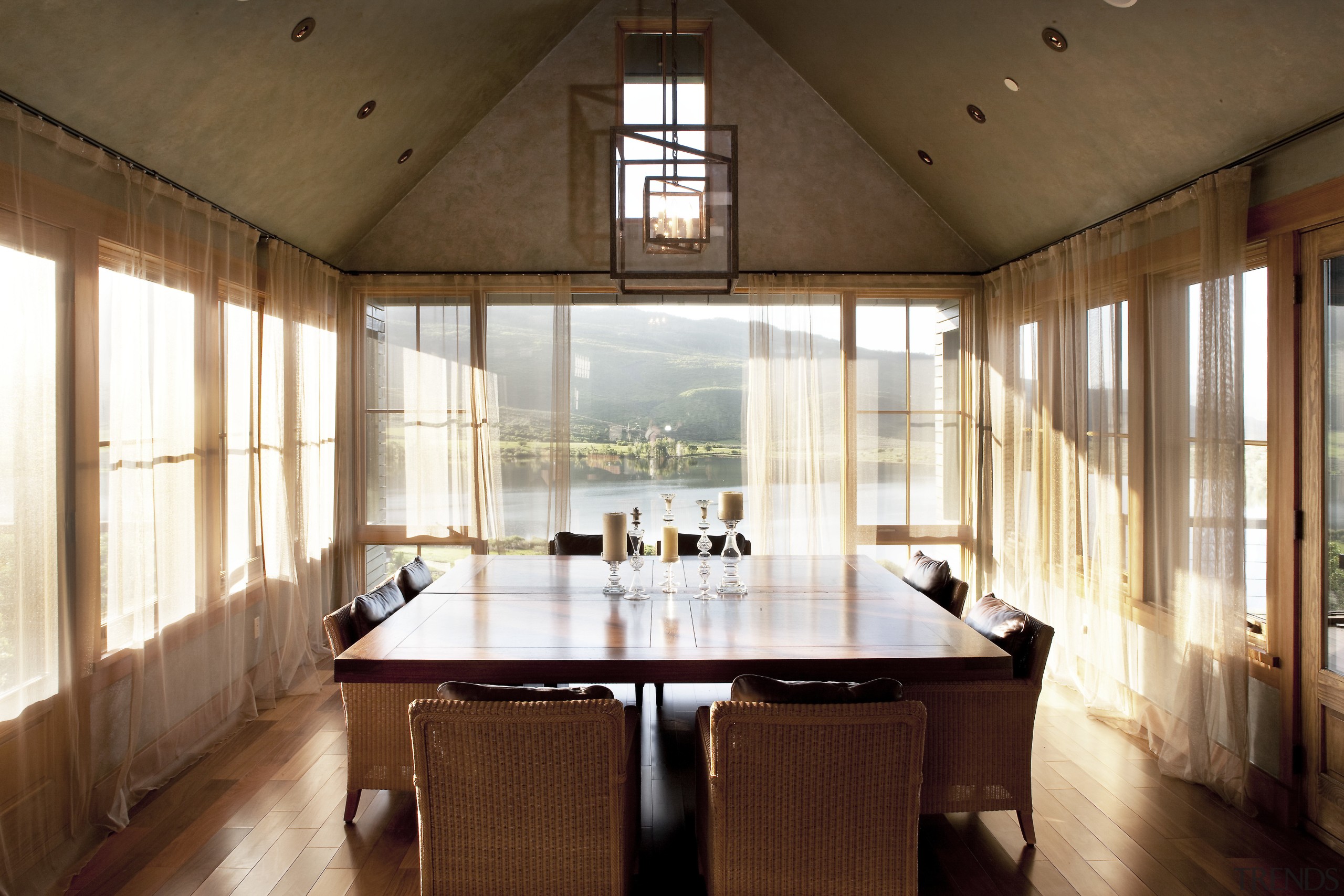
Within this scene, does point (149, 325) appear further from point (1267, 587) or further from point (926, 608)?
point (1267, 587)

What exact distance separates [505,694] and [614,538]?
1060 mm

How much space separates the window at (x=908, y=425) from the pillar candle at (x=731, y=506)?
224 cm

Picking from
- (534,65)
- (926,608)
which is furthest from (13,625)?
(534,65)

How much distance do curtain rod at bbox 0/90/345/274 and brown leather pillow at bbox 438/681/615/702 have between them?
2210mm

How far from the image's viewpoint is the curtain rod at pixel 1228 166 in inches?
101

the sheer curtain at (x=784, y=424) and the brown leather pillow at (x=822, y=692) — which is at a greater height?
the sheer curtain at (x=784, y=424)

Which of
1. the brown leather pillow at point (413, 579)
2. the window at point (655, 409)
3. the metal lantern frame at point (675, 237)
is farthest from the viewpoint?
the window at point (655, 409)

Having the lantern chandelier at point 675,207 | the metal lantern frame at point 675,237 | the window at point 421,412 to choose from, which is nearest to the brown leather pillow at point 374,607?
the lantern chandelier at point 675,207

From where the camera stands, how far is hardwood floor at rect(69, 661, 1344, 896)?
2.33 m

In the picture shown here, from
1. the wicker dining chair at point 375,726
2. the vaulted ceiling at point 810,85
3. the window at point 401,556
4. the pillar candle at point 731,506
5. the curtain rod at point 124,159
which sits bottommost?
the wicker dining chair at point 375,726

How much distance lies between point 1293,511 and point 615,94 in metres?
4.18

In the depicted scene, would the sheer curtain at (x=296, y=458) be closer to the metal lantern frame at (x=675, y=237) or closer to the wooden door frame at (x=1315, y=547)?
the metal lantern frame at (x=675, y=237)

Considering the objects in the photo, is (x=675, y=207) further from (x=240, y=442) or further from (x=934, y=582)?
(x=240, y=442)

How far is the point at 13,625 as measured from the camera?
7.62 feet
